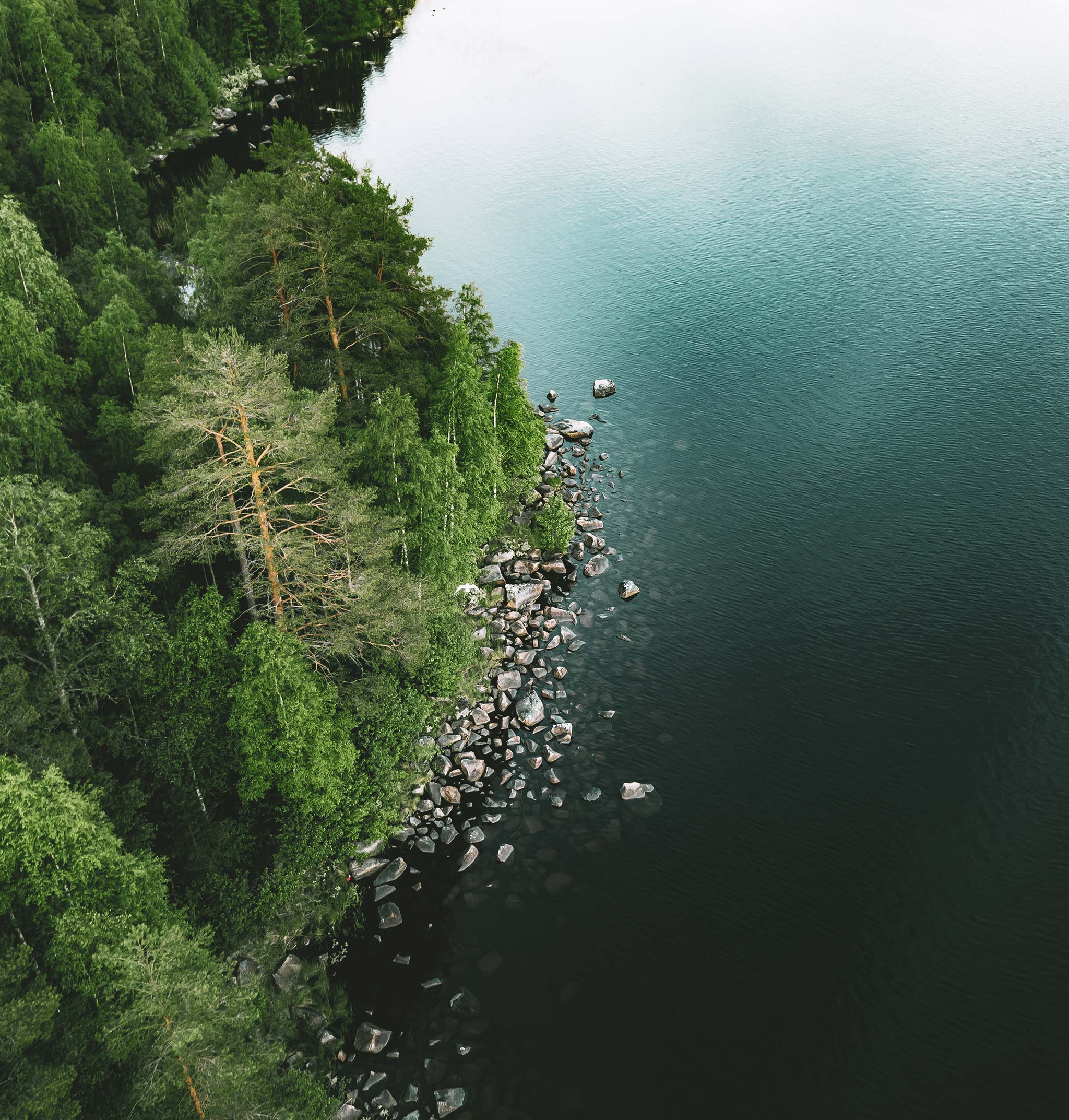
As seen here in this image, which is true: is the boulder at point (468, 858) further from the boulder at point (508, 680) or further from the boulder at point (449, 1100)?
the boulder at point (508, 680)

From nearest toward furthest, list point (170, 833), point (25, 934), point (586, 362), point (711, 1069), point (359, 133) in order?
1. point (25, 934)
2. point (711, 1069)
3. point (170, 833)
4. point (586, 362)
5. point (359, 133)

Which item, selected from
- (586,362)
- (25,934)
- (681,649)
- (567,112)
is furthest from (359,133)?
(25,934)

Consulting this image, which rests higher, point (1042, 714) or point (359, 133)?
point (359, 133)

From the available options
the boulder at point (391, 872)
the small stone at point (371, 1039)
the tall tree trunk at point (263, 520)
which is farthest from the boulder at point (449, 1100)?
the tall tree trunk at point (263, 520)

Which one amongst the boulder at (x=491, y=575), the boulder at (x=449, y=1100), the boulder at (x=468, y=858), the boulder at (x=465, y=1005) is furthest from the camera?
the boulder at (x=491, y=575)

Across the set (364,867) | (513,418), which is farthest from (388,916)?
(513,418)

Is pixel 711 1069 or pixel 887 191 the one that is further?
pixel 887 191

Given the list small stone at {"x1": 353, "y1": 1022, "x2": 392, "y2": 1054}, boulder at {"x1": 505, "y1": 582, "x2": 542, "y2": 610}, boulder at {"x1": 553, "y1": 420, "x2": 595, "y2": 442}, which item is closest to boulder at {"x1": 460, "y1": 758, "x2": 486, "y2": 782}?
boulder at {"x1": 505, "y1": 582, "x2": 542, "y2": 610}

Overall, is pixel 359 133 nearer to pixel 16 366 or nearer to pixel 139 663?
pixel 16 366
